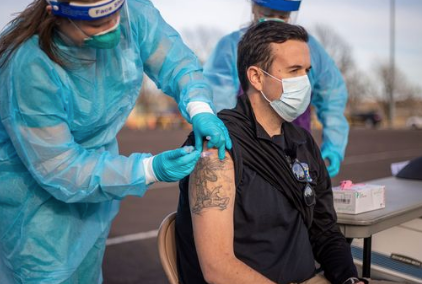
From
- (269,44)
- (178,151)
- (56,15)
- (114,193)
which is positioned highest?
(56,15)

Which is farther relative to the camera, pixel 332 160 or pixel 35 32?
pixel 332 160

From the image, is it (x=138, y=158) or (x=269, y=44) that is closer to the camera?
(x=138, y=158)

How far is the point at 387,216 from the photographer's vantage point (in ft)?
7.15

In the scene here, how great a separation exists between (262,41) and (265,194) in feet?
2.07

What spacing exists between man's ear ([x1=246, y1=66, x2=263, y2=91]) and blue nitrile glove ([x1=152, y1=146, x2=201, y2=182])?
545 mm

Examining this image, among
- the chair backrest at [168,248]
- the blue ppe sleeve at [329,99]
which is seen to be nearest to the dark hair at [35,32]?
the chair backrest at [168,248]

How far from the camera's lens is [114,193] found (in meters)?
1.76

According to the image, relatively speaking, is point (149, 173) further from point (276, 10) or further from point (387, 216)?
point (276, 10)

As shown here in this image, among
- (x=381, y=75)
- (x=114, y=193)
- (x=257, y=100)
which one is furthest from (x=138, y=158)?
(x=381, y=75)

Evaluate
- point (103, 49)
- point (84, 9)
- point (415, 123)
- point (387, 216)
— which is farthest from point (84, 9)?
point (415, 123)

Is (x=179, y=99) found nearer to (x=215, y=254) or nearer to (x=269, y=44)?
(x=269, y=44)

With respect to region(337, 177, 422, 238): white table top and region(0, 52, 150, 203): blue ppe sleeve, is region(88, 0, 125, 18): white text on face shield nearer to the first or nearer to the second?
region(0, 52, 150, 203): blue ppe sleeve

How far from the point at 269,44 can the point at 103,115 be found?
28.2 inches

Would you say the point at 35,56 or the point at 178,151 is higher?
the point at 35,56
